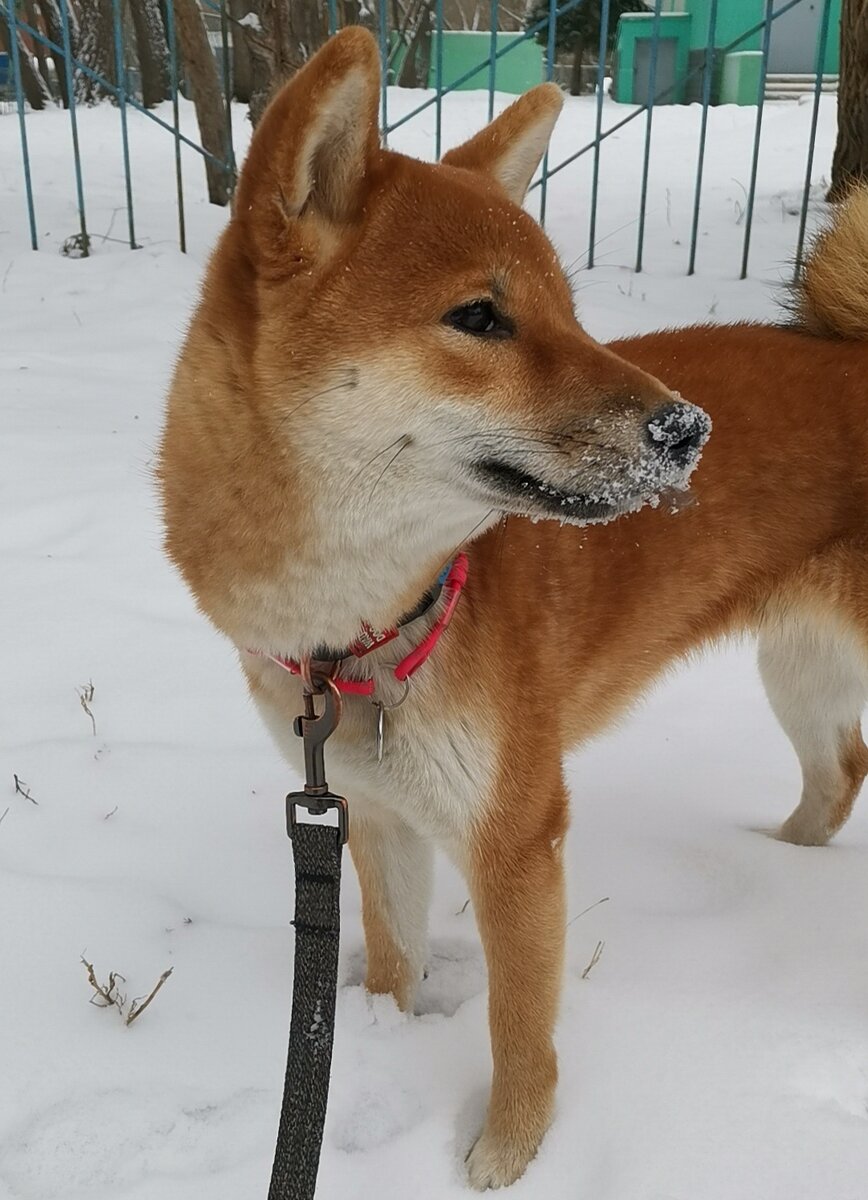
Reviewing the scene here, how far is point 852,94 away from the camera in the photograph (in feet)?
18.1

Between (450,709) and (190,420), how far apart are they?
2.03 ft

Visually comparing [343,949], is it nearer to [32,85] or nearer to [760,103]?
[760,103]

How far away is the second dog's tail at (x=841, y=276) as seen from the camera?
2.25m

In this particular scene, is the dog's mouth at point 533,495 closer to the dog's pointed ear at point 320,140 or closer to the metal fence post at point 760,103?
the dog's pointed ear at point 320,140

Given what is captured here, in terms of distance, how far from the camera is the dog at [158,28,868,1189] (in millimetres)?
1445

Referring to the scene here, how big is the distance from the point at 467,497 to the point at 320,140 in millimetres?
536

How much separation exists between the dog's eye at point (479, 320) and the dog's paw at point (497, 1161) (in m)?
1.33

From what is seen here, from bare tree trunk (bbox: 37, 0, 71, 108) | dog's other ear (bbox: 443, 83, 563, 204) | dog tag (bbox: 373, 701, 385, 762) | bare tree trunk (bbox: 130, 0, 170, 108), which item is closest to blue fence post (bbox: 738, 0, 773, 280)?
dog's other ear (bbox: 443, 83, 563, 204)

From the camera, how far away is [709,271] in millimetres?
6383

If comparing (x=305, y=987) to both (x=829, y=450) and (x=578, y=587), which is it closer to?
(x=578, y=587)

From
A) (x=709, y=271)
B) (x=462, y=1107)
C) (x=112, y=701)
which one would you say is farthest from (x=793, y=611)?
(x=709, y=271)

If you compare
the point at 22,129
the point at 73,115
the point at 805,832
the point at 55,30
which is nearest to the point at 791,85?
the point at 55,30

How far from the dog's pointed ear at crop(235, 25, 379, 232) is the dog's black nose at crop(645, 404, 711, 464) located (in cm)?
55

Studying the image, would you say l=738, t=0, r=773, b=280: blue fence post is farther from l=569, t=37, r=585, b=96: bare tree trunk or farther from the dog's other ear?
l=569, t=37, r=585, b=96: bare tree trunk
